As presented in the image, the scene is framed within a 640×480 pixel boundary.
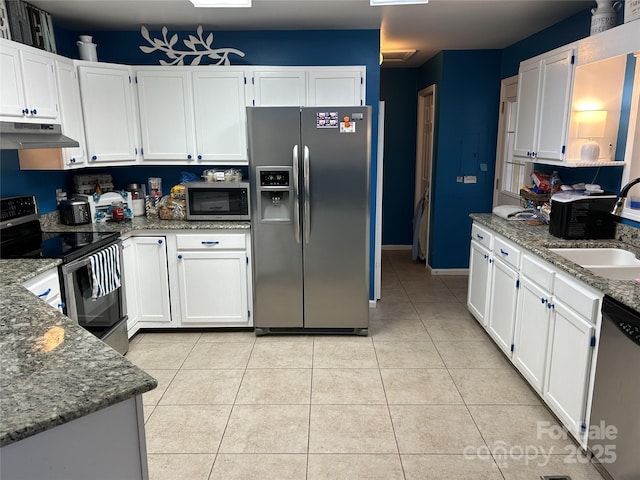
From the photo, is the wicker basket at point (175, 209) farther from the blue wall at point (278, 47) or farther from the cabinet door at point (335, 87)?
the cabinet door at point (335, 87)

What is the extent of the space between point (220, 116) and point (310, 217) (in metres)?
1.17

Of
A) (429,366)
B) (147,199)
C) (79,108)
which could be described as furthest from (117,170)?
(429,366)

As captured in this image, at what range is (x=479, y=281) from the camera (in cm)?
382

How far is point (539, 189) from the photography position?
3703 mm

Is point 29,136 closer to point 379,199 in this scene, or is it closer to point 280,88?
point 280,88

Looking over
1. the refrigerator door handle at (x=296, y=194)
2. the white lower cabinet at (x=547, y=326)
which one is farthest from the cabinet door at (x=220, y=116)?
the white lower cabinet at (x=547, y=326)

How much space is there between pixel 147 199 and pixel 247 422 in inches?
91.4

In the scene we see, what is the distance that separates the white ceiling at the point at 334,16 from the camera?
329cm

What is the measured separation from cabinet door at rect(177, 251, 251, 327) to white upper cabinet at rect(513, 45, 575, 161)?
238 centimetres

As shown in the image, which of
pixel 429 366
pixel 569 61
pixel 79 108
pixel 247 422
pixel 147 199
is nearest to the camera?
pixel 247 422

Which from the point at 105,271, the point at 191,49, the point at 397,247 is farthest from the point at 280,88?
the point at 397,247

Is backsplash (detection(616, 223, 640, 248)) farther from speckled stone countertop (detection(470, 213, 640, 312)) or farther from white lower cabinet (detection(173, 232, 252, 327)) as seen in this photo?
white lower cabinet (detection(173, 232, 252, 327))

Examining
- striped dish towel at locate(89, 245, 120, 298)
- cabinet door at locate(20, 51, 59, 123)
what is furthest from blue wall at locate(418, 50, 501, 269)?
cabinet door at locate(20, 51, 59, 123)

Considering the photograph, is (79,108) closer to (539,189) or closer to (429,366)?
(429,366)
